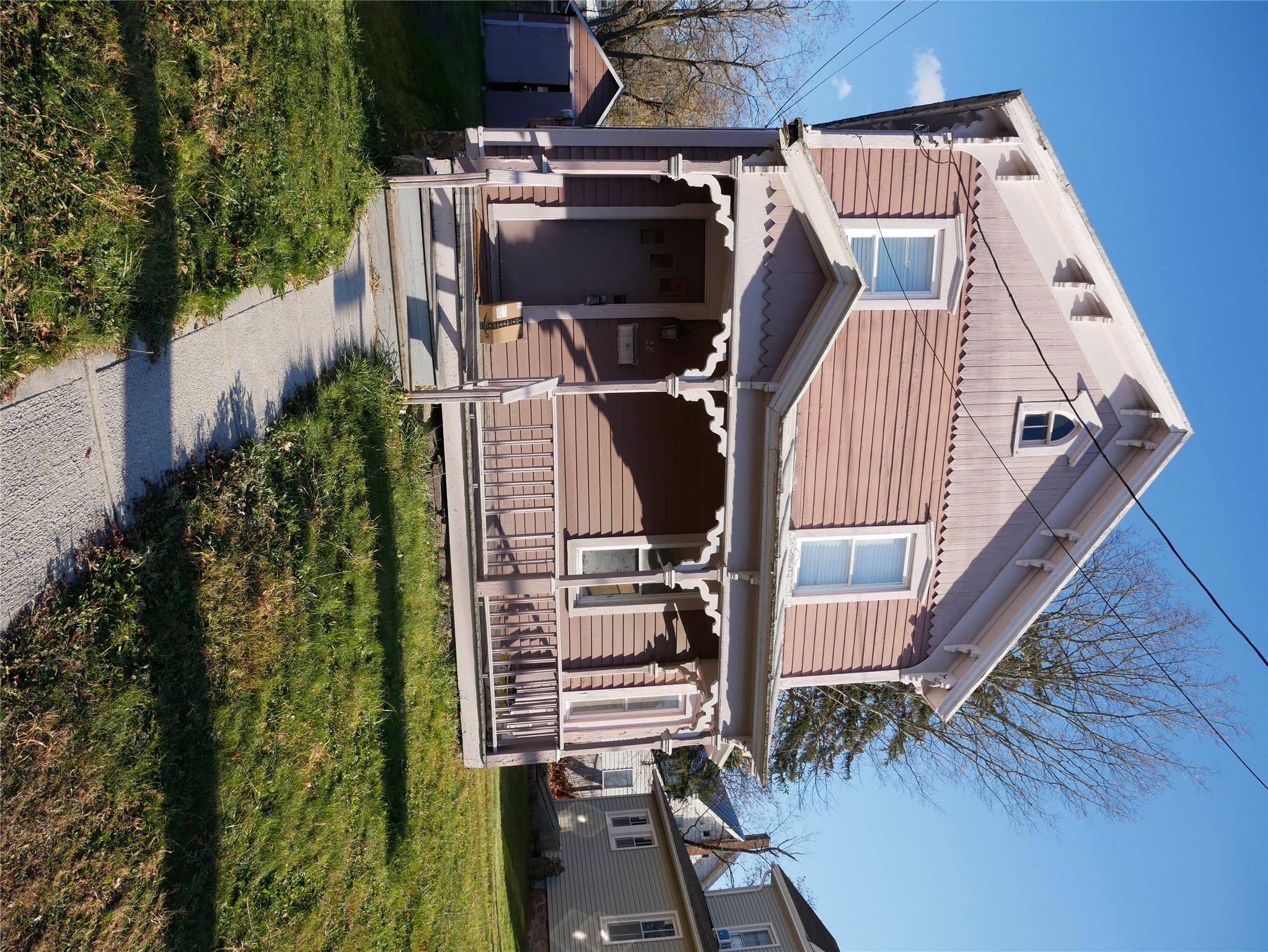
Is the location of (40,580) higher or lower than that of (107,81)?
lower

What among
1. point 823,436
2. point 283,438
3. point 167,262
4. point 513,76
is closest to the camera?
point 167,262

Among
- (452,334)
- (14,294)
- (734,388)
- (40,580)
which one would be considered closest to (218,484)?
(40,580)

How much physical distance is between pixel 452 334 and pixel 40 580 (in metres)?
6.47

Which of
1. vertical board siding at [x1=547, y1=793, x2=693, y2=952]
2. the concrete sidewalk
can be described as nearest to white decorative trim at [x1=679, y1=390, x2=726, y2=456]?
the concrete sidewalk

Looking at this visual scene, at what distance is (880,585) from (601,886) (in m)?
13.1

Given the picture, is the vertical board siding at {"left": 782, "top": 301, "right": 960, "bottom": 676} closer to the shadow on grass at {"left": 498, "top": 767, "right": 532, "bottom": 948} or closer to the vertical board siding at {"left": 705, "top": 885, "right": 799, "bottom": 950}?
the shadow on grass at {"left": 498, "top": 767, "right": 532, "bottom": 948}

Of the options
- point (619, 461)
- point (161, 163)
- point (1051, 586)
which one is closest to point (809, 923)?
point (1051, 586)

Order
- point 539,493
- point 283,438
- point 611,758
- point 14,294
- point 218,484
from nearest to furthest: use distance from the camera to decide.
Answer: point 14,294, point 218,484, point 283,438, point 539,493, point 611,758

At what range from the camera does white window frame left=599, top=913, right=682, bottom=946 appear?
56.9 feet

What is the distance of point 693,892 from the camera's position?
684 inches

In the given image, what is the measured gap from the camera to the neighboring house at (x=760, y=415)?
923 centimetres

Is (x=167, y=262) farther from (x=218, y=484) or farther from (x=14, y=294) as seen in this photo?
(x=218, y=484)

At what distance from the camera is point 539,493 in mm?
10852

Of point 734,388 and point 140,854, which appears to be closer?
point 140,854
